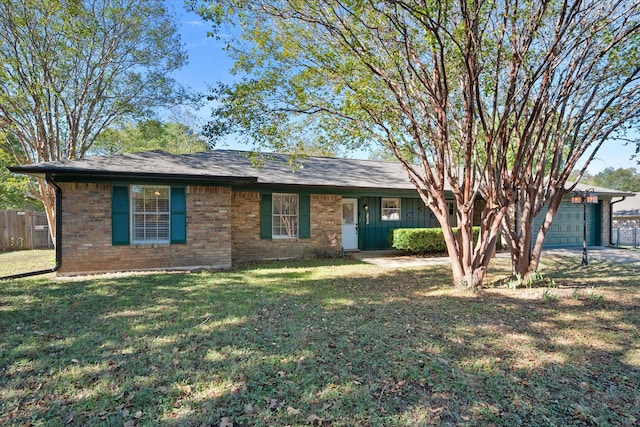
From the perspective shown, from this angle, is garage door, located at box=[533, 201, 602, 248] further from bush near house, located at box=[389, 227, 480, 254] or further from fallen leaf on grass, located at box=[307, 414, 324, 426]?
fallen leaf on grass, located at box=[307, 414, 324, 426]

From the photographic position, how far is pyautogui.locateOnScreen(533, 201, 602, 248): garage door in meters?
→ 14.1

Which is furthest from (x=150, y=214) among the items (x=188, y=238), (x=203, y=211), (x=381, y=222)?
(x=381, y=222)

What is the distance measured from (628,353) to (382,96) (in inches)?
210

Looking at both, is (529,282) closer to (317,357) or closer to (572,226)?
(317,357)

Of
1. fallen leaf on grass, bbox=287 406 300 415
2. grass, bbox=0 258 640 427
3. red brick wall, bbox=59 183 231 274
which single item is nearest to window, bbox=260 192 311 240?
red brick wall, bbox=59 183 231 274

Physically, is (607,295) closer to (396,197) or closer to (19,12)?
(396,197)

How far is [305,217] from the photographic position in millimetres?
10758

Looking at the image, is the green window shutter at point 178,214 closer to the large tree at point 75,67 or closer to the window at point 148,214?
the window at point 148,214

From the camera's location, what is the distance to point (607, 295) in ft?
19.5

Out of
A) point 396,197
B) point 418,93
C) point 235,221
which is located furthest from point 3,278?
point 396,197

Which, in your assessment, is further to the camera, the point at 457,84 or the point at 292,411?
the point at 457,84

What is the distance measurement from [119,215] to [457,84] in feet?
27.7

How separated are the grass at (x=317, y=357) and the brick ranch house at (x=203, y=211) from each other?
1.93m

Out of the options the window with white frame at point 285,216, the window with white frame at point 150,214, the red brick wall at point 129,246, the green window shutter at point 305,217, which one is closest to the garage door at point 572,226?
the green window shutter at point 305,217
